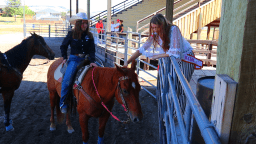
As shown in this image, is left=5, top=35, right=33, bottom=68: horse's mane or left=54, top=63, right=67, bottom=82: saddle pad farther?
left=5, top=35, right=33, bottom=68: horse's mane

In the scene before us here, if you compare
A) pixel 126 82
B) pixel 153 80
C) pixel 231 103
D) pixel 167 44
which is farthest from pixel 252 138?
pixel 153 80

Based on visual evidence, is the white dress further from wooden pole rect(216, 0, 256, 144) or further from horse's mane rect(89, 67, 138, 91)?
wooden pole rect(216, 0, 256, 144)

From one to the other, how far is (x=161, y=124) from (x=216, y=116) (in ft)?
8.01

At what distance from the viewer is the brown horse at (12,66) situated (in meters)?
4.53

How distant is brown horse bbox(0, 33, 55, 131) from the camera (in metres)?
4.53

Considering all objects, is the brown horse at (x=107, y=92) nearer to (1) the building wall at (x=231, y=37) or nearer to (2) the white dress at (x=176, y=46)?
(2) the white dress at (x=176, y=46)

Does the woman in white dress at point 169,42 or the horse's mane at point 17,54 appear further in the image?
the horse's mane at point 17,54

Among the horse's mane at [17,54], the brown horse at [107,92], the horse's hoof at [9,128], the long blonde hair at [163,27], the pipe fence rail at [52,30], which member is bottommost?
the horse's hoof at [9,128]

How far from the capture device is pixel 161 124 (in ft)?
11.2

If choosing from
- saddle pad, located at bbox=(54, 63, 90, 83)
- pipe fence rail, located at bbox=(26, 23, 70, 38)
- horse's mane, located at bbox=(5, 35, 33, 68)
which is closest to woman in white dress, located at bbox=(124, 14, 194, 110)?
saddle pad, located at bbox=(54, 63, 90, 83)

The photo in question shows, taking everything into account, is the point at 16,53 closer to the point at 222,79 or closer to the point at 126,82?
the point at 126,82

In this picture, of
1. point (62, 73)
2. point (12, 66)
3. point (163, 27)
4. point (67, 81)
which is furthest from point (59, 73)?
point (163, 27)

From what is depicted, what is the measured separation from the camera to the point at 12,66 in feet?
15.6

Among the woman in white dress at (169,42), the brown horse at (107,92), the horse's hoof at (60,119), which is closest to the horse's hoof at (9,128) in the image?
the horse's hoof at (60,119)
